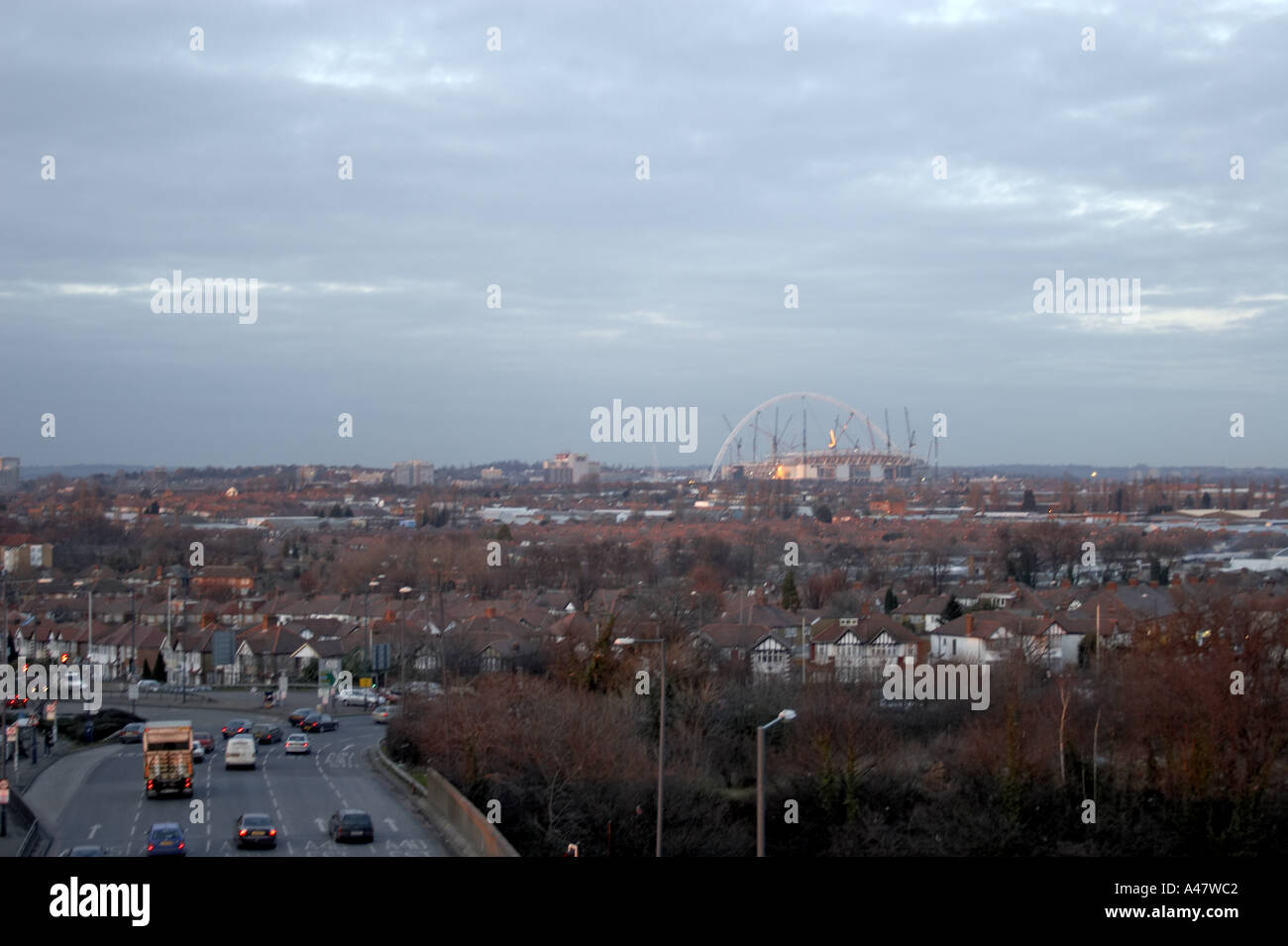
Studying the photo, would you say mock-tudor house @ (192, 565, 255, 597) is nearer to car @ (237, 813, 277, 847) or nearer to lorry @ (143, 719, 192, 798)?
lorry @ (143, 719, 192, 798)

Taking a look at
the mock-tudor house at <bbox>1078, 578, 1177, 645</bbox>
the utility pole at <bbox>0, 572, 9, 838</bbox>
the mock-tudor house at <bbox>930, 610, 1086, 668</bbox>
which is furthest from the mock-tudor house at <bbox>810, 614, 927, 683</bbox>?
the utility pole at <bbox>0, 572, 9, 838</bbox>

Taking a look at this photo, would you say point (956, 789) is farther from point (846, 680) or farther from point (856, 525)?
point (856, 525)

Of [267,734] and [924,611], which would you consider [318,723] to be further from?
[924,611]

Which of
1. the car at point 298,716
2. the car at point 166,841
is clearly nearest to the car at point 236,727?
the car at point 298,716

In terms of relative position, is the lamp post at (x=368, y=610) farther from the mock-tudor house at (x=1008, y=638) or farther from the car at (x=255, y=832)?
the car at (x=255, y=832)
